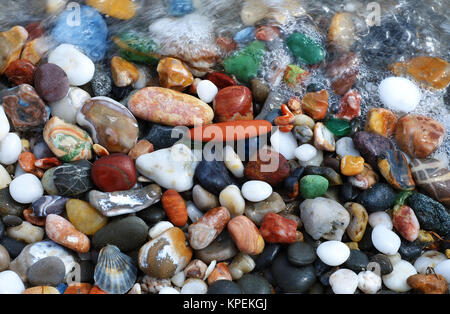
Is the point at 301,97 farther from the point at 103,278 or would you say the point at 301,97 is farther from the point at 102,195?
the point at 103,278

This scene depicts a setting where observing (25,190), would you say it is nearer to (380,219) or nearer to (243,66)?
(243,66)

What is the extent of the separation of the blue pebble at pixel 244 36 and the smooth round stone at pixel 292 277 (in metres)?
1.42

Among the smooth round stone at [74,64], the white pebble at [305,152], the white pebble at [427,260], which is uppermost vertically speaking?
the smooth round stone at [74,64]

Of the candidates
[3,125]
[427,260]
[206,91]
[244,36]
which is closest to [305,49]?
[244,36]

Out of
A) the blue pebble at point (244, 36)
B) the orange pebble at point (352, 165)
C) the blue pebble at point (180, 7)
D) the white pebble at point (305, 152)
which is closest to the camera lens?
the orange pebble at point (352, 165)

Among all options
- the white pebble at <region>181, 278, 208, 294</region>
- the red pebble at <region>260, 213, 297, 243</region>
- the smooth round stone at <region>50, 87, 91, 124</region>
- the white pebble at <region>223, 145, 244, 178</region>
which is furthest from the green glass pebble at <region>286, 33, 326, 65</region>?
the white pebble at <region>181, 278, 208, 294</region>

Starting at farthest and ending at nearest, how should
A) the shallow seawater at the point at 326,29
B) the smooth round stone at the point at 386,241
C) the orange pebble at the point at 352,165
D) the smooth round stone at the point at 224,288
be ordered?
the shallow seawater at the point at 326,29
the orange pebble at the point at 352,165
the smooth round stone at the point at 386,241
the smooth round stone at the point at 224,288

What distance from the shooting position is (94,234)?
7.21ft

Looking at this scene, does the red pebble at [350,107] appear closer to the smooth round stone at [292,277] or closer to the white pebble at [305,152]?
the white pebble at [305,152]

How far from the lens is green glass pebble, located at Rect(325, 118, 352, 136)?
2588mm

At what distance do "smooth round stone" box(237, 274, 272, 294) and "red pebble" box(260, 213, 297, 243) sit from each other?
18 centimetres

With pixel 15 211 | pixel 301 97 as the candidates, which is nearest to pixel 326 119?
pixel 301 97

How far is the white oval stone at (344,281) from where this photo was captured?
2.06 metres

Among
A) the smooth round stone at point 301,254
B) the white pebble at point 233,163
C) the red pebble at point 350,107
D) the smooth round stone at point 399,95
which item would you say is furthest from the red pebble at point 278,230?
the smooth round stone at point 399,95
